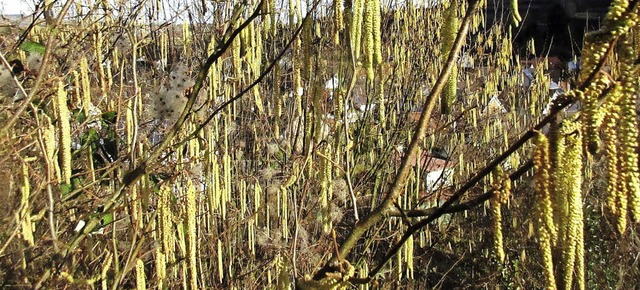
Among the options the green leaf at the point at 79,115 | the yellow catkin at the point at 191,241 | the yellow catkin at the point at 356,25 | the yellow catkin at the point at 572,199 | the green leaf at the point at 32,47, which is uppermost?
the yellow catkin at the point at 356,25

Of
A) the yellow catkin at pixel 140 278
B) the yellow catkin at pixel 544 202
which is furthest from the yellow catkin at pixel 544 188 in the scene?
the yellow catkin at pixel 140 278

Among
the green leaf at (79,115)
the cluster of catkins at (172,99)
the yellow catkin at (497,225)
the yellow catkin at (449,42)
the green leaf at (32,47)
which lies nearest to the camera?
the yellow catkin at (497,225)

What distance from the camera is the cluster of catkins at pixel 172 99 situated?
2510 millimetres

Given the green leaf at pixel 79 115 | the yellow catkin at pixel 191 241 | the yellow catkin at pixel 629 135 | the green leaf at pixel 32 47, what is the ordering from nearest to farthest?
the yellow catkin at pixel 629 135
the yellow catkin at pixel 191 241
the green leaf at pixel 32 47
the green leaf at pixel 79 115

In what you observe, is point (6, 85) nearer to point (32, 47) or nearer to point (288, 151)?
point (32, 47)

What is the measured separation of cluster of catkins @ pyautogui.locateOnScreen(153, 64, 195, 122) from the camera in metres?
2.51

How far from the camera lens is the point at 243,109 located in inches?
170

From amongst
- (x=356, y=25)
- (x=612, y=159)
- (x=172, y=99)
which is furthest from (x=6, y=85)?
(x=612, y=159)

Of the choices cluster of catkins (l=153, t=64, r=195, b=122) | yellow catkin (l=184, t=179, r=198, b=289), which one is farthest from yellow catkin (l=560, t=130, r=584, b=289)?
cluster of catkins (l=153, t=64, r=195, b=122)

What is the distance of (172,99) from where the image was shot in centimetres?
257

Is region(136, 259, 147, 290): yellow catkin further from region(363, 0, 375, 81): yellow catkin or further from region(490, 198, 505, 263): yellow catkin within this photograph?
region(490, 198, 505, 263): yellow catkin

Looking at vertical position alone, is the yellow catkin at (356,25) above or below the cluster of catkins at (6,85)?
above

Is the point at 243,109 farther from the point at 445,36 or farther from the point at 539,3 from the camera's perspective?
the point at 539,3

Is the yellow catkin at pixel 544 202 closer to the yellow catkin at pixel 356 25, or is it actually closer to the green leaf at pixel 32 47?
the yellow catkin at pixel 356 25
